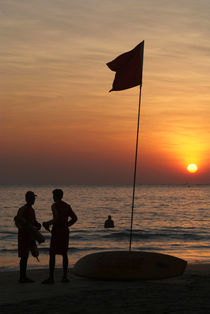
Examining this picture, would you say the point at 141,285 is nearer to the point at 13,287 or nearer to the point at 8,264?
→ the point at 13,287

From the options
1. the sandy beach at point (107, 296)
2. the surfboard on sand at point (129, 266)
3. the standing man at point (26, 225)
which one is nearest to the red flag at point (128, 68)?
the standing man at point (26, 225)

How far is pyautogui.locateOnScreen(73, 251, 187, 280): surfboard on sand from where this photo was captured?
10711 mm

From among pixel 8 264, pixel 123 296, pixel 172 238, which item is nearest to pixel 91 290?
pixel 123 296

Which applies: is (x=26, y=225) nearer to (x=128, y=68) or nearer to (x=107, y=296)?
(x=107, y=296)

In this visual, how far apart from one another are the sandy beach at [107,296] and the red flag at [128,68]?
4863mm

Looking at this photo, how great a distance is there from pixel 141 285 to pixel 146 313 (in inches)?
104

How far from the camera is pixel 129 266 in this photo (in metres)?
10.8

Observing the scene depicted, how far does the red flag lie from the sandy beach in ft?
16.0

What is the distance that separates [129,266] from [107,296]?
215 cm

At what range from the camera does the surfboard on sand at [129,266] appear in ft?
35.1

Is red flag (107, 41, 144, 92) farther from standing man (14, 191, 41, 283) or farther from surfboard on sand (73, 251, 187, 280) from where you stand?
surfboard on sand (73, 251, 187, 280)

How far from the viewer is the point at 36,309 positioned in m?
7.74

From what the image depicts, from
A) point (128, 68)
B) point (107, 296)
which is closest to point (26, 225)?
point (107, 296)

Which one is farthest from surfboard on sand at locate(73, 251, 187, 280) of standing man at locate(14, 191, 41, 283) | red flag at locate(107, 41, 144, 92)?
red flag at locate(107, 41, 144, 92)
